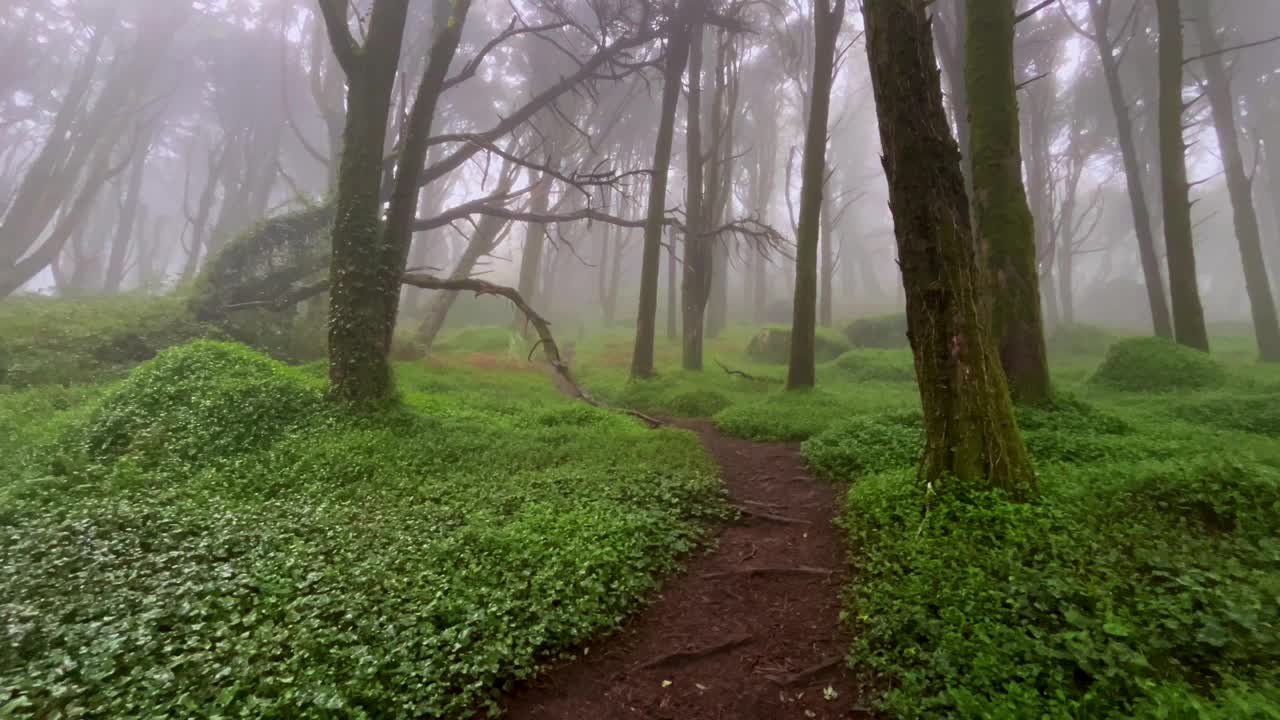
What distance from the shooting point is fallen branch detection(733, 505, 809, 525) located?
19.3 ft

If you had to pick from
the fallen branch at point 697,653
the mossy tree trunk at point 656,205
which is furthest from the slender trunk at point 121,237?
the fallen branch at point 697,653

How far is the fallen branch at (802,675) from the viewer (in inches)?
141

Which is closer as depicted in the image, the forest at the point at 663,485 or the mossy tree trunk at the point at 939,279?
the forest at the point at 663,485

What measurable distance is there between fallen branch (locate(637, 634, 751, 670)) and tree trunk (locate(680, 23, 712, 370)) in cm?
1207

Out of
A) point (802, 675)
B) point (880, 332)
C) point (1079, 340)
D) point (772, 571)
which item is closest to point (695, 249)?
point (880, 332)

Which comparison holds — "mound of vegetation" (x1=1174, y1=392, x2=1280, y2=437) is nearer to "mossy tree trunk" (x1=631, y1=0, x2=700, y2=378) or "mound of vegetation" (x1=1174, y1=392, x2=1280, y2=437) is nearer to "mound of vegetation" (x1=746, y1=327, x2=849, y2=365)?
"mossy tree trunk" (x1=631, y1=0, x2=700, y2=378)

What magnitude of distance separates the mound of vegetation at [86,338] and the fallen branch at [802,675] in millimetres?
13846

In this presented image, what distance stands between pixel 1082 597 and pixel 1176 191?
14296 mm

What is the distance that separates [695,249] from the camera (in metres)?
16.1

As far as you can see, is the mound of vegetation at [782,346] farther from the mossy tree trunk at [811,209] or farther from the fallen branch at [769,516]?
the fallen branch at [769,516]

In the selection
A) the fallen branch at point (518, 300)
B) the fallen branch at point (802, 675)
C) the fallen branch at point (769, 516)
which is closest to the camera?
the fallen branch at point (802, 675)

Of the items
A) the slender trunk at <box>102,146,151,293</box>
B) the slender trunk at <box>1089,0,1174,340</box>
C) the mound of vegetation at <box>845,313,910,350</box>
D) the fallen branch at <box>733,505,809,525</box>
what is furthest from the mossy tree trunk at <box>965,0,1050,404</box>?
the slender trunk at <box>102,146,151,293</box>

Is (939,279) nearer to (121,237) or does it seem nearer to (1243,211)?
(1243,211)

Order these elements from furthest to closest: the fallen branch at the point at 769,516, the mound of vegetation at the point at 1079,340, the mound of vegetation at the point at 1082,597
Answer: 1. the mound of vegetation at the point at 1079,340
2. the fallen branch at the point at 769,516
3. the mound of vegetation at the point at 1082,597
